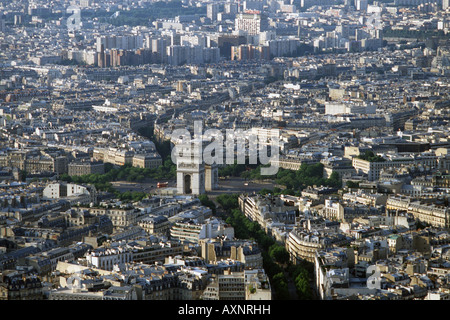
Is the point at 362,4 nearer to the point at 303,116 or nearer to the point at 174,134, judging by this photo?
the point at 303,116

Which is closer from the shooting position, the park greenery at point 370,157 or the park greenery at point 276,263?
the park greenery at point 276,263

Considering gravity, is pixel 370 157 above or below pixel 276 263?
below

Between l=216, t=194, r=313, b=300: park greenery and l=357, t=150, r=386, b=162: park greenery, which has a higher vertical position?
l=216, t=194, r=313, b=300: park greenery

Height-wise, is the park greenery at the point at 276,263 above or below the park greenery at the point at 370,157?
above

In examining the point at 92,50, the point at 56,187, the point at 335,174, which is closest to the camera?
the point at 56,187

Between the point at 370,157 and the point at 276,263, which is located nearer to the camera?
the point at 276,263

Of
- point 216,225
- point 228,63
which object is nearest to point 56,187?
point 216,225

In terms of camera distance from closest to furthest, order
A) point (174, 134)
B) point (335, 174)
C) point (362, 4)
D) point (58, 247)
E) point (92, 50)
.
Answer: point (58, 247) < point (335, 174) < point (174, 134) < point (92, 50) < point (362, 4)

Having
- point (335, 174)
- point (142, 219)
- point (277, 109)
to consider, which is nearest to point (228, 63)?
point (277, 109)

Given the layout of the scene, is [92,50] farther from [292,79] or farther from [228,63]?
[292,79]

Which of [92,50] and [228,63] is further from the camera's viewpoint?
[92,50]

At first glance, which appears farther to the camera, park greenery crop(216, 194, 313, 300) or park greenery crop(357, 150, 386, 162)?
park greenery crop(357, 150, 386, 162)
